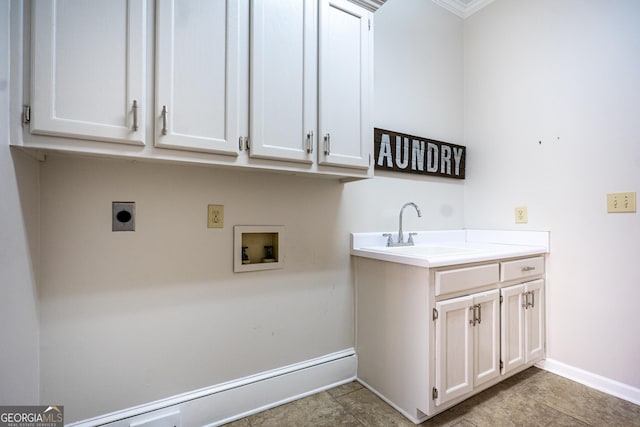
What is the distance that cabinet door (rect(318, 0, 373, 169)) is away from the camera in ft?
5.01

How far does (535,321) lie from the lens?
2020mm

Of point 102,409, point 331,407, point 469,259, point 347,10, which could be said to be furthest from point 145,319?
point 347,10

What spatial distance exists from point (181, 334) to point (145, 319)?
0.19 meters

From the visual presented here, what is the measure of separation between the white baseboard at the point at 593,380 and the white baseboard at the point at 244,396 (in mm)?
1366

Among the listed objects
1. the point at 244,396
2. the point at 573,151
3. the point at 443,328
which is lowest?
the point at 244,396

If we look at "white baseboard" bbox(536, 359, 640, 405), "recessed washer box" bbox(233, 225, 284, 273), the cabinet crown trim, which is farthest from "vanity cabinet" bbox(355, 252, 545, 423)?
the cabinet crown trim

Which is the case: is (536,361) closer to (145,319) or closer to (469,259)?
(469,259)

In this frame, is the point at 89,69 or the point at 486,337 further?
the point at 486,337

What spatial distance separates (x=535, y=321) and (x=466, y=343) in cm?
77

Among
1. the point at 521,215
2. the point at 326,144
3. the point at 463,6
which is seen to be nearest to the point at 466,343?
the point at 521,215

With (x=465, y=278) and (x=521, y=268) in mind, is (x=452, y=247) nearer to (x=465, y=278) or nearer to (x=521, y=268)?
(x=521, y=268)

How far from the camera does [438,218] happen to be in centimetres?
246

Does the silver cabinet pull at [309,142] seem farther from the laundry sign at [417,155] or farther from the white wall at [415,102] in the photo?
the laundry sign at [417,155]

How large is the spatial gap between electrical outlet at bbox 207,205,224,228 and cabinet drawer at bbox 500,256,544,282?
166cm
